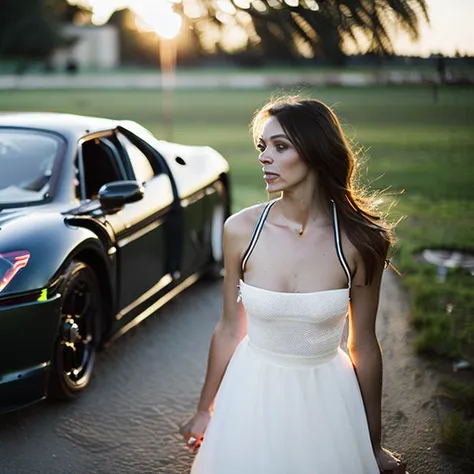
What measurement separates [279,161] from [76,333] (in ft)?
7.56

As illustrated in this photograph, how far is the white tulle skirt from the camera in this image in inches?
110

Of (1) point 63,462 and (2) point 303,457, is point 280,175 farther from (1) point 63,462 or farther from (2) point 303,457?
(1) point 63,462

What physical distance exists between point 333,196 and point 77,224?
7.36 ft

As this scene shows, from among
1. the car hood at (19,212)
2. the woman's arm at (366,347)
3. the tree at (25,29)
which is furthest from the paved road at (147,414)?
the tree at (25,29)

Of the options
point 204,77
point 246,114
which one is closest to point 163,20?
point 246,114

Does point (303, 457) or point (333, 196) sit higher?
point (333, 196)

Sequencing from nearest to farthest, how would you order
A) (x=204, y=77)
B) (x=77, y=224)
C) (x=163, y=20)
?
(x=77, y=224)
(x=163, y=20)
(x=204, y=77)

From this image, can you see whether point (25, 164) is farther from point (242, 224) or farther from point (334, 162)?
point (334, 162)

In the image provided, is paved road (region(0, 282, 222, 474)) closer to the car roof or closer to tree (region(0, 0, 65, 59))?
the car roof

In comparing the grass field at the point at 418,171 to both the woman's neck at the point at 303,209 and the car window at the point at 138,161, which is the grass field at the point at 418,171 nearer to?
the woman's neck at the point at 303,209

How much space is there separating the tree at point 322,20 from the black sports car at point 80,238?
121cm

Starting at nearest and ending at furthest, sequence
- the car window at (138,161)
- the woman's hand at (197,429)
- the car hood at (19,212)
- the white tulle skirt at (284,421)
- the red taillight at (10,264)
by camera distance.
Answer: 1. the white tulle skirt at (284,421)
2. the woman's hand at (197,429)
3. the red taillight at (10,264)
4. the car hood at (19,212)
5. the car window at (138,161)

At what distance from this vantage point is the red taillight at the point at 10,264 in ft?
13.9

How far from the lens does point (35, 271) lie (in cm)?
436
